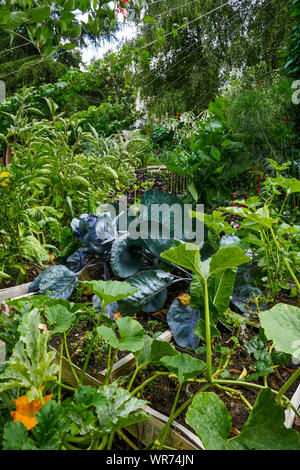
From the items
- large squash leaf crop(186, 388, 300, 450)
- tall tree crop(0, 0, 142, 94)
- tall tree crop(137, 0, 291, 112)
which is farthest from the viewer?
tall tree crop(137, 0, 291, 112)

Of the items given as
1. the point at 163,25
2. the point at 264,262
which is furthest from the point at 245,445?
the point at 163,25

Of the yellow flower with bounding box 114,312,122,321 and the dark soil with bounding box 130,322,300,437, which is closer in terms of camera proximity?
the dark soil with bounding box 130,322,300,437

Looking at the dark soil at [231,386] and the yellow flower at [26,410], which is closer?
the yellow flower at [26,410]

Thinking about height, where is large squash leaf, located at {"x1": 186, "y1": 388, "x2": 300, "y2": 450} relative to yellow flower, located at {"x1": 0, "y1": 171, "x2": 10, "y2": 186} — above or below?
below

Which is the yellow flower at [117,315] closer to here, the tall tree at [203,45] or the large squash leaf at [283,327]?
the large squash leaf at [283,327]

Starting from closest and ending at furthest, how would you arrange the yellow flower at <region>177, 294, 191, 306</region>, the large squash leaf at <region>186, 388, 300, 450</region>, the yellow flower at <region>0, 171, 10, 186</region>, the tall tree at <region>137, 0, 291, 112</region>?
1. the large squash leaf at <region>186, 388, 300, 450</region>
2. the yellow flower at <region>177, 294, 191, 306</region>
3. the yellow flower at <region>0, 171, 10, 186</region>
4. the tall tree at <region>137, 0, 291, 112</region>

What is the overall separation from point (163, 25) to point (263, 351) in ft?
33.1

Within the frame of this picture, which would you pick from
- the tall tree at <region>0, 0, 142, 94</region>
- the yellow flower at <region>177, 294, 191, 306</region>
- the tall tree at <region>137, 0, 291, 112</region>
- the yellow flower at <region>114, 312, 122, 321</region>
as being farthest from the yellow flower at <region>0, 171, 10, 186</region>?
the tall tree at <region>137, 0, 291, 112</region>

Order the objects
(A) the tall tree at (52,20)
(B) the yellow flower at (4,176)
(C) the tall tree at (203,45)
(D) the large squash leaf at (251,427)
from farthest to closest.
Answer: (C) the tall tree at (203,45), (B) the yellow flower at (4,176), (A) the tall tree at (52,20), (D) the large squash leaf at (251,427)

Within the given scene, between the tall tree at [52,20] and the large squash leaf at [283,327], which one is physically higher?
the tall tree at [52,20]

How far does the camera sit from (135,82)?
1007 centimetres

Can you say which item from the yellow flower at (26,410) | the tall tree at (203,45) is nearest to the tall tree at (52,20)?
the yellow flower at (26,410)

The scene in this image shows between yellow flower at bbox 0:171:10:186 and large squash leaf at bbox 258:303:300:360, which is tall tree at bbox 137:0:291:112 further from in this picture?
large squash leaf at bbox 258:303:300:360

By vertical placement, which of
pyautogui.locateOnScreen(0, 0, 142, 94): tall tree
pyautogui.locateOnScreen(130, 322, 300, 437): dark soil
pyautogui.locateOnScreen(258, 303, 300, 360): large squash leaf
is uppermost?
pyautogui.locateOnScreen(0, 0, 142, 94): tall tree
